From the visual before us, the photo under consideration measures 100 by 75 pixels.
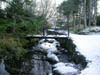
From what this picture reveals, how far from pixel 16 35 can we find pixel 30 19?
3756 millimetres

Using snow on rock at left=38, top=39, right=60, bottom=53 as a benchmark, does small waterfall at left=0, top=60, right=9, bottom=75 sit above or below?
below

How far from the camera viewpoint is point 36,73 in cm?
594

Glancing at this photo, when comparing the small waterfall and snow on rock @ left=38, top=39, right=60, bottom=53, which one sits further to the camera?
snow on rock @ left=38, top=39, right=60, bottom=53

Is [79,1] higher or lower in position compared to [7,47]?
higher

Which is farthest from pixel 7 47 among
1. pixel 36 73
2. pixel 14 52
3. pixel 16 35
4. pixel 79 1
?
pixel 79 1

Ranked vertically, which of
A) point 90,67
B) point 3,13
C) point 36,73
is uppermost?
point 3,13

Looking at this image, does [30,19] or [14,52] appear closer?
[30,19]

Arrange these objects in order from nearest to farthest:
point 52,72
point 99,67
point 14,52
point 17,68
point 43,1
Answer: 1. point 99,67
2. point 52,72
3. point 17,68
4. point 14,52
5. point 43,1

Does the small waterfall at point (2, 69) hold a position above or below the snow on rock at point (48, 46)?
below

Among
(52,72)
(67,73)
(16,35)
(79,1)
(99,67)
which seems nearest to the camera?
(99,67)

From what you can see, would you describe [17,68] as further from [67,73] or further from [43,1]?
[43,1]

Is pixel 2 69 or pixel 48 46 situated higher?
pixel 48 46

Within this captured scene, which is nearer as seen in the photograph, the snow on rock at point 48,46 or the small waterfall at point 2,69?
the small waterfall at point 2,69

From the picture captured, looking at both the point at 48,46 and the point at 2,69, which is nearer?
the point at 2,69
